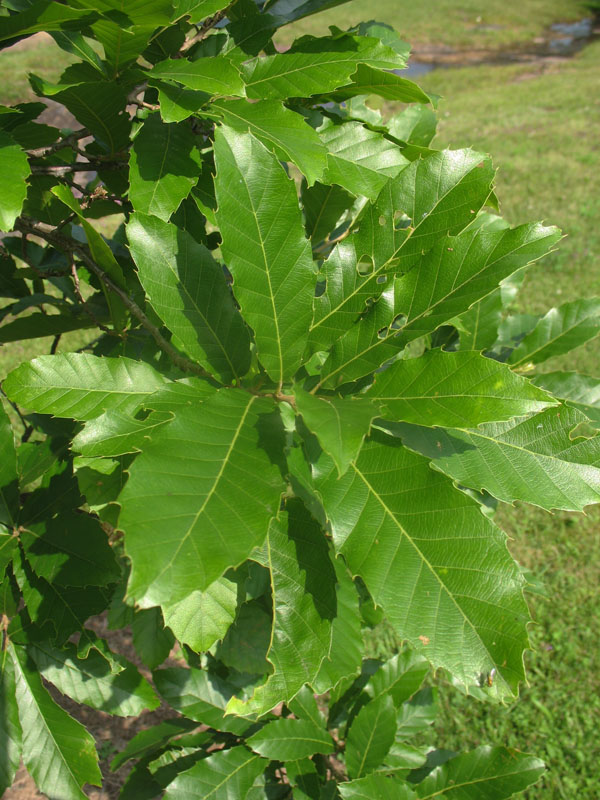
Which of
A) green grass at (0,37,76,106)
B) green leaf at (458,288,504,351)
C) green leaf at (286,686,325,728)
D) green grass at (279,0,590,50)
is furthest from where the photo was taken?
green grass at (279,0,590,50)

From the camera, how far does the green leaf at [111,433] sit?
0.79m

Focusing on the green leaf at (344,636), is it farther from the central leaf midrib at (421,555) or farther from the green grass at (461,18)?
the green grass at (461,18)

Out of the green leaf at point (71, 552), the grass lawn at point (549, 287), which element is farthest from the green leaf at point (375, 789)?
the green leaf at point (71, 552)

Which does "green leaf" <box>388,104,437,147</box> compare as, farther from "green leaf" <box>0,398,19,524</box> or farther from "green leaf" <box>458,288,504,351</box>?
"green leaf" <box>0,398,19,524</box>

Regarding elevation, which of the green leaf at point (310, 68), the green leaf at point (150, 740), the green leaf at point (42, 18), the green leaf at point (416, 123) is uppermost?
the green leaf at point (42, 18)

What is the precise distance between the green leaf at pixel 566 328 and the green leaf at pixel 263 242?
33.7 inches

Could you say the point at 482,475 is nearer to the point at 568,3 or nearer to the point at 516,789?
the point at 516,789

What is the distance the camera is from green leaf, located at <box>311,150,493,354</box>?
0.89 m

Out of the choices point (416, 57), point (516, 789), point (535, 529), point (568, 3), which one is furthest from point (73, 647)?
point (568, 3)

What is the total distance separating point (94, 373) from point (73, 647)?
0.63 meters

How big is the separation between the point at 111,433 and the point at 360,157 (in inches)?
25.9

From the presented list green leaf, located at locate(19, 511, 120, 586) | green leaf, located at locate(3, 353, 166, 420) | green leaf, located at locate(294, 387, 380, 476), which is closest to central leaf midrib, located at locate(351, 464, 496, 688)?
green leaf, located at locate(294, 387, 380, 476)

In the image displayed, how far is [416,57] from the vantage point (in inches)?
773

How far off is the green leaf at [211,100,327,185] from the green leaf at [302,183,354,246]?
0.90 feet
